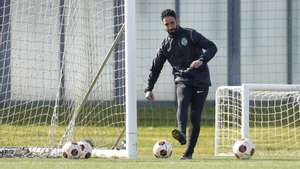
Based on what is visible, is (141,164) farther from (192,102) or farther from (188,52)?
(188,52)

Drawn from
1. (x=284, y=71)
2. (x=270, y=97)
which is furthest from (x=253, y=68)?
(x=270, y=97)

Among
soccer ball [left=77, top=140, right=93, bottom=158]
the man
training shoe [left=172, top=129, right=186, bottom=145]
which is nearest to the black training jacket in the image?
the man

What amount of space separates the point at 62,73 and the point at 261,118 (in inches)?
148

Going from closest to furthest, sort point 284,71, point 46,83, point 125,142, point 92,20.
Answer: point 125,142 → point 92,20 → point 46,83 → point 284,71

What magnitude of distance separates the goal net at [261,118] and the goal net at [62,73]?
149 cm

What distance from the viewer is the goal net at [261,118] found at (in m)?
13.5

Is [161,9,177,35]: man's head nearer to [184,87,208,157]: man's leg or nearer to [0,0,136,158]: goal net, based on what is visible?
[184,87,208,157]: man's leg

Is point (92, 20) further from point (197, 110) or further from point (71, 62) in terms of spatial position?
point (197, 110)

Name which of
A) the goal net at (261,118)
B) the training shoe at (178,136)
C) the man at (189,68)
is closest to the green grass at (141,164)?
the training shoe at (178,136)

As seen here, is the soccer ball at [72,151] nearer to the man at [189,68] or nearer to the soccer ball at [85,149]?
the soccer ball at [85,149]

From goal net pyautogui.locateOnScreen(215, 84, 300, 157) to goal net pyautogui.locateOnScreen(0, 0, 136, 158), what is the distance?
1.49 m

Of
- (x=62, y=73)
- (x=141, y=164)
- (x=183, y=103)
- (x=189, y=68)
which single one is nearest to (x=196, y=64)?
(x=189, y=68)

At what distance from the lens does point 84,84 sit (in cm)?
1367

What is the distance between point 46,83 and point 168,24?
3164 mm
